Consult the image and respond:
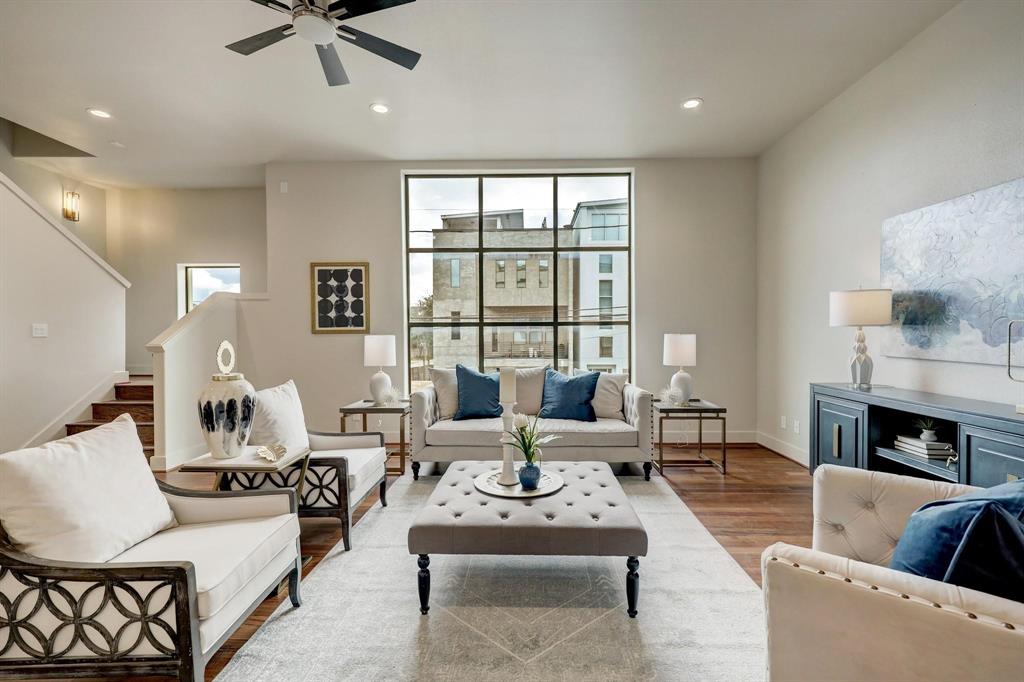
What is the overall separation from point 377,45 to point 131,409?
4664mm

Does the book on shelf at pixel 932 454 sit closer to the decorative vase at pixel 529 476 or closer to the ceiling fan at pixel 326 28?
the decorative vase at pixel 529 476

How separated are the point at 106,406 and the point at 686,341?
5828mm

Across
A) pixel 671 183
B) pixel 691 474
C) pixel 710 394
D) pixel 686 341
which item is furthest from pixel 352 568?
pixel 671 183

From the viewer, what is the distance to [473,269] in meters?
5.35

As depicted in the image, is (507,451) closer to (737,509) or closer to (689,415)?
(737,509)

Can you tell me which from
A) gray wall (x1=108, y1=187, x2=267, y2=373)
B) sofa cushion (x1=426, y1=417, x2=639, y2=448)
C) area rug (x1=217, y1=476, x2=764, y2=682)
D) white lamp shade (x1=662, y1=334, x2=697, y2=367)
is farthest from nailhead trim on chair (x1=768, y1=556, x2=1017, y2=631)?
gray wall (x1=108, y1=187, x2=267, y2=373)

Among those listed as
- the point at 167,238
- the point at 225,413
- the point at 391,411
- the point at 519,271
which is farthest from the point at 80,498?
the point at 167,238

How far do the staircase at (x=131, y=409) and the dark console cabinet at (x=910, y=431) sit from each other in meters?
5.80

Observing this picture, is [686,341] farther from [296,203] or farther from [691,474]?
[296,203]

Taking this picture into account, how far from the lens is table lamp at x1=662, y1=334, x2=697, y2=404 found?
4379mm

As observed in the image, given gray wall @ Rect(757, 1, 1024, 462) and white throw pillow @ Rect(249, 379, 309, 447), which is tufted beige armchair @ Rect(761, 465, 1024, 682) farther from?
white throw pillow @ Rect(249, 379, 309, 447)

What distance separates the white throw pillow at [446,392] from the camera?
4.33 metres

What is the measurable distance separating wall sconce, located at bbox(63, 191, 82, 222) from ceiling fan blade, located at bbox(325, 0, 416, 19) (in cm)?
566

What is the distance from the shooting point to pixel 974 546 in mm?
994
